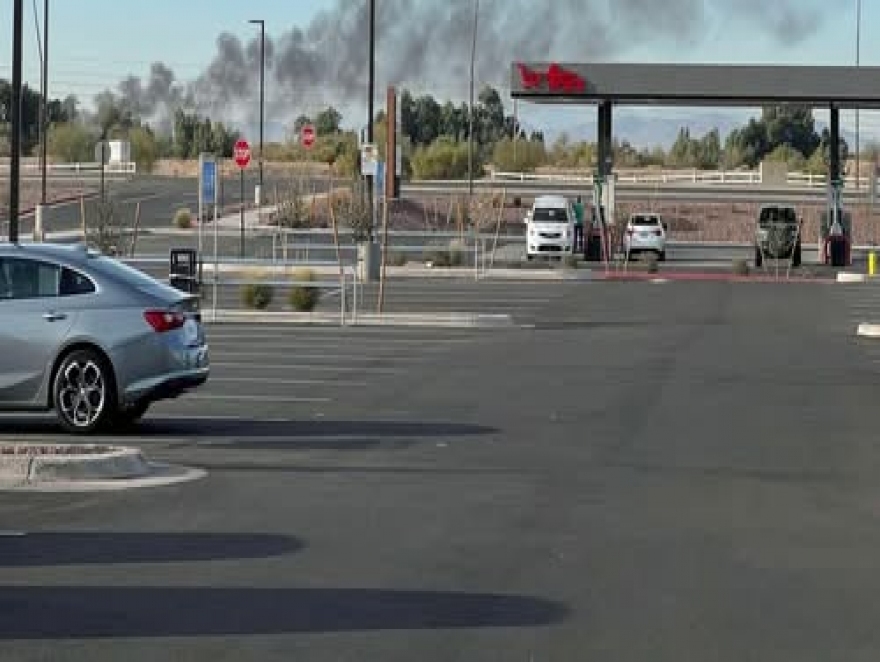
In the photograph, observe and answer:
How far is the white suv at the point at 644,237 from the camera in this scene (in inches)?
2405

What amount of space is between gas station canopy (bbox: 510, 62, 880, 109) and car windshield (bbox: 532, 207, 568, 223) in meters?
5.53

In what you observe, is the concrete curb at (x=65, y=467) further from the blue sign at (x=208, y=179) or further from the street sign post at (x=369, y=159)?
the street sign post at (x=369, y=159)

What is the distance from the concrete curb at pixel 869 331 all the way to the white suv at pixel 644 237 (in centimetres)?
2736

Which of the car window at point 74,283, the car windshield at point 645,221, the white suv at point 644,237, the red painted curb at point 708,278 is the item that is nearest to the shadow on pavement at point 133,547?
the car window at point 74,283

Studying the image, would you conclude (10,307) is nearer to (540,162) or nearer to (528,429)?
(528,429)

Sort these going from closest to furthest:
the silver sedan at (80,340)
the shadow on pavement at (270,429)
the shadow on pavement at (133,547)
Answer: the shadow on pavement at (133,547) < the silver sedan at (80,340) < the shadow on pavement at (270,429)

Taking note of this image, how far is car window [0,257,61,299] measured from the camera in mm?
17234

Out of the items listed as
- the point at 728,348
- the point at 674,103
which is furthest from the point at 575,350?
the point at 674,103

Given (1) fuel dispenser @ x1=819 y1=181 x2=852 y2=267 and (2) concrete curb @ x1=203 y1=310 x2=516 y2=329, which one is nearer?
(2) concrete curb @ x1=203 y1=310 x2=516 y2=329

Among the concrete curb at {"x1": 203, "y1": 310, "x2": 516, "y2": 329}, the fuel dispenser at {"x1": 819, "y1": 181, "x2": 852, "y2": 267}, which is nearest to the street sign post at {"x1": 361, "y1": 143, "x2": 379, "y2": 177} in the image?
the concrete curb at {"x1": 203, "y1": 310, "x2": 516, "y2": 329}

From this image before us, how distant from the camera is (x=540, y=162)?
134 meters

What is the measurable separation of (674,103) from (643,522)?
4538 cm

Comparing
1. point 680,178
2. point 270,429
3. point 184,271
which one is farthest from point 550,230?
point 680,178

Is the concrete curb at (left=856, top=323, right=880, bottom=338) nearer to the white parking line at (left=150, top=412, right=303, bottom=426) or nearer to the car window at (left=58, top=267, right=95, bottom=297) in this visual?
the white parking line at (left=150, top=412, right=303, bottom=426)
